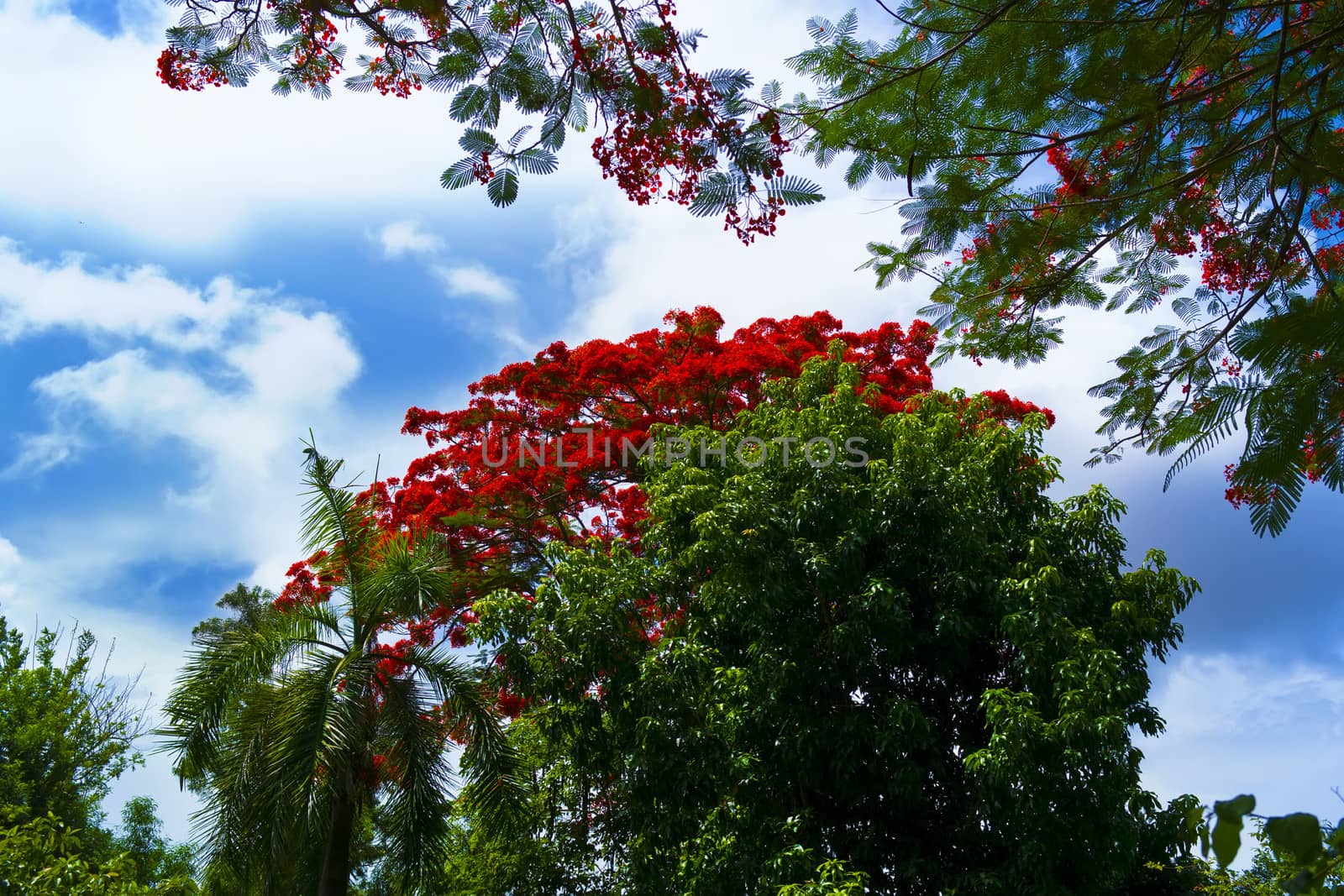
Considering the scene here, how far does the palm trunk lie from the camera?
8.90 m

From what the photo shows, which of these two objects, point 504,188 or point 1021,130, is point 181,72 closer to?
point 504,188

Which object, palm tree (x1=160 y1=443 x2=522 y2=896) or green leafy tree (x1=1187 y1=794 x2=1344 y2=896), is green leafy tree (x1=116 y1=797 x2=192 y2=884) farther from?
green leafy tree (x1=1187 y1=794 x2=1344 y2=896)

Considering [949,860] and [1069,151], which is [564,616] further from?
[1069,151]

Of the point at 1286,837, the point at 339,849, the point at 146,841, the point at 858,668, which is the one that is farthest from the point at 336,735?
the point at 146,841

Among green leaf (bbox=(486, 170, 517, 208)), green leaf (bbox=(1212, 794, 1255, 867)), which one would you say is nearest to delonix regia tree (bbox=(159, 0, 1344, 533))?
green leaf (bbox=(486, 170, 517, 208))

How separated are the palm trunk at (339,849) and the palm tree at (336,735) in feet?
0.04

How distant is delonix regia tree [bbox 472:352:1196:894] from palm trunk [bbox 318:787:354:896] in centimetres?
192

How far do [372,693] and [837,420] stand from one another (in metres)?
5.03

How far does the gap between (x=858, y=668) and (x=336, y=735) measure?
178 inches

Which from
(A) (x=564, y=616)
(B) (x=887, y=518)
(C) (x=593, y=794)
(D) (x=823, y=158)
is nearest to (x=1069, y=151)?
(D) (x=823, y=158)

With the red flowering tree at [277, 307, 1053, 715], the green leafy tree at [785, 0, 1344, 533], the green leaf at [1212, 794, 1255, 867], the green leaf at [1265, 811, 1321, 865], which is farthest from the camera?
the red flowering tree at [277, 307, 1053, 715]

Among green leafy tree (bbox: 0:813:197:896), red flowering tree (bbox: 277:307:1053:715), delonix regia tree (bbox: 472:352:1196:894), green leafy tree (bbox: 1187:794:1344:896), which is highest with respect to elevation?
red flowering tree (bbox: 277:307:1053:715)

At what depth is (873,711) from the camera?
8.28 meters

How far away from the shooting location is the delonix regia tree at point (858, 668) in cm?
750
